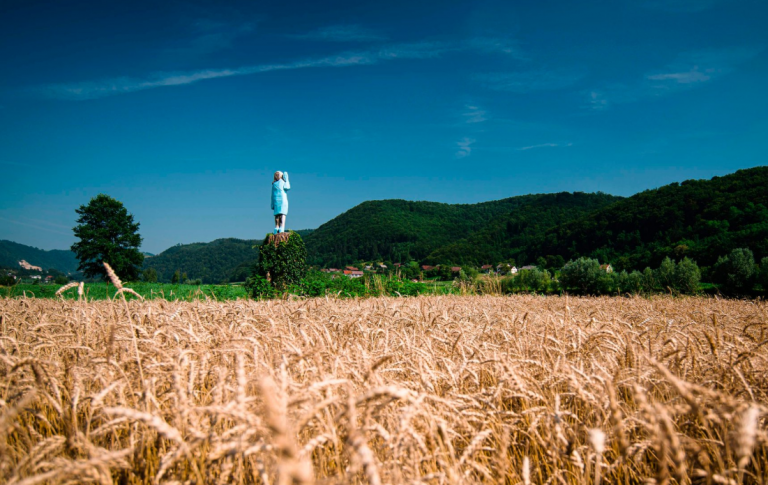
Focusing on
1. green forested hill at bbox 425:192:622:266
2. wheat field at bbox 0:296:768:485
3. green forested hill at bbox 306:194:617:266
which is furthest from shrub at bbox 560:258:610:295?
green forested hill at bbox 306:194:617:266

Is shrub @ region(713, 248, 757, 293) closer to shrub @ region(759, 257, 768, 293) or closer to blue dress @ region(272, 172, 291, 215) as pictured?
shrub @ region(759, 257, 768, 293)

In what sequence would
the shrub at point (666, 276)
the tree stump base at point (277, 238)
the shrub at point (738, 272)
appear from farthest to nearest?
the shrub at point (738, 272) < the shrub at point (666, 276) < the tree stump base at point (277, 238)

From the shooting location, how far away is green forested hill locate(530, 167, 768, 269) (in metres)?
24.5

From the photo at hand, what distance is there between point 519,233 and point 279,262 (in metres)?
54.7

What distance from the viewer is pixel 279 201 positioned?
14.2 metres

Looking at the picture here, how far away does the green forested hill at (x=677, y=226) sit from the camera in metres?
24.5

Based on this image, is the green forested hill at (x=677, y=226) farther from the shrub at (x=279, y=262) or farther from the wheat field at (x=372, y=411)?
the wheat field at (x=372, y=411)

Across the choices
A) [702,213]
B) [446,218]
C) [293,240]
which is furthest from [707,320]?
[446,218]

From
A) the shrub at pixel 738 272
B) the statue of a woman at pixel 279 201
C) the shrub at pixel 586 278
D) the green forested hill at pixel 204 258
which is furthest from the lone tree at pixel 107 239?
the green forested hill at pixel 204 258

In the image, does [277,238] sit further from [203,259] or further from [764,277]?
[203,259]

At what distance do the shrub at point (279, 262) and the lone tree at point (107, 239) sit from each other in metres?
33.6

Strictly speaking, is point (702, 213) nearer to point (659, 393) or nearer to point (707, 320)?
point (707, 320)

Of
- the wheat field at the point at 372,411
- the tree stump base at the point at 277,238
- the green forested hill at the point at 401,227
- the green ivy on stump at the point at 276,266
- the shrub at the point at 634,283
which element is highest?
the green forested hill at the point at 401,227

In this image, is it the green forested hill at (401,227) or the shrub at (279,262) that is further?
the green forested hill at (401,227)
